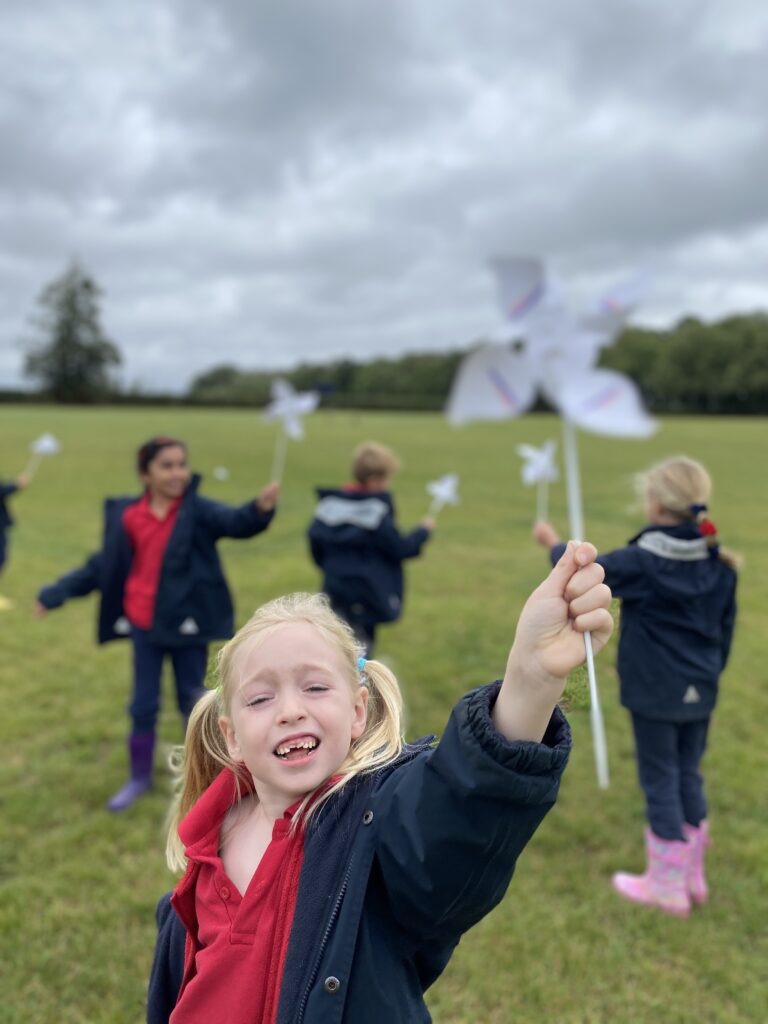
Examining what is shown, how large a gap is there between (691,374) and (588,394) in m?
51.5

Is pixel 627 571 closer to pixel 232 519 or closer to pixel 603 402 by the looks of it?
pixel 603 402

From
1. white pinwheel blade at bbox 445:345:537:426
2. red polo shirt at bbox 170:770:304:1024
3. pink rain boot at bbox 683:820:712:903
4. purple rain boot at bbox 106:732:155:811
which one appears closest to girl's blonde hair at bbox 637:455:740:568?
white pinwheel blade at bbox 445:345:537:426

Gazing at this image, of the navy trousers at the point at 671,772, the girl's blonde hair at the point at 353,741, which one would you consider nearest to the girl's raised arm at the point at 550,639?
the girl's blonde hair at the point at 353,741

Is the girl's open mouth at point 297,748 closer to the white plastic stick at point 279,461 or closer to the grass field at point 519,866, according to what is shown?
the grass field at point 519,866

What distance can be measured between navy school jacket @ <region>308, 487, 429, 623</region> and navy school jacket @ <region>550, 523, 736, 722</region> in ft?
5.56

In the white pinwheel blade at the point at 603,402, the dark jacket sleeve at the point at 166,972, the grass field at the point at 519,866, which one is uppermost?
the white pinwheel blade at the point at 603,402

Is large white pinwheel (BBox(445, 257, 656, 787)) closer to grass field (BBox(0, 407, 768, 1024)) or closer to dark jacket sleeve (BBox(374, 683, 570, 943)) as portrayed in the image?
grass field (BBox(0, 407, 768, 1024))

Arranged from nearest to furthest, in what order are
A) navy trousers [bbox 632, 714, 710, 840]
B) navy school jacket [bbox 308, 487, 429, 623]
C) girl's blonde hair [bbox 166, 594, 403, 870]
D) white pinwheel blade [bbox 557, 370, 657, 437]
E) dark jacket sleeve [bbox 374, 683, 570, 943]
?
dark jacket sleeve [bbox 374, 683, 570, 943] → girl's blonde hair [bbox 166, 594, 403, 870] → navy trousers [bbox 632, 714, 710, 840] → white pinwheel blade [bbox 557, 370, 657, 437] → navy school jacket [bbox 308, 487, 429, 623]

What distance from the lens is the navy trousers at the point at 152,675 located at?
140 inches

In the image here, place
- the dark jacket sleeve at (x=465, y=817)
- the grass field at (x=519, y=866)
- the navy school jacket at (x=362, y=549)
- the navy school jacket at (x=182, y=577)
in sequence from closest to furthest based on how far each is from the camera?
the dark jacket sleeve at (x=465, y=817), the grass field at (x=519, y=866), the navy school jacket at (x=182, y=577), the navy school jacket at (x=362, y=549)

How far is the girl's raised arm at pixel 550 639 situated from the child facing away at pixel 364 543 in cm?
328

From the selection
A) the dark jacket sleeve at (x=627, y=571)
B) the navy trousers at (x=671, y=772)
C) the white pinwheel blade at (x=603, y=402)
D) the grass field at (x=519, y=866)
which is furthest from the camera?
the white pinwheel blade at (x=603, y=402)

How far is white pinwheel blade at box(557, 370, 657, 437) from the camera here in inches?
128

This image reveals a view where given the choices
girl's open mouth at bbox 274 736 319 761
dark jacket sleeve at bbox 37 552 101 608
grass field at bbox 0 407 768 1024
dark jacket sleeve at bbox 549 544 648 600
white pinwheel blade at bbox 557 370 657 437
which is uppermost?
white pinwheel blade at bbox 557 370 657 437
